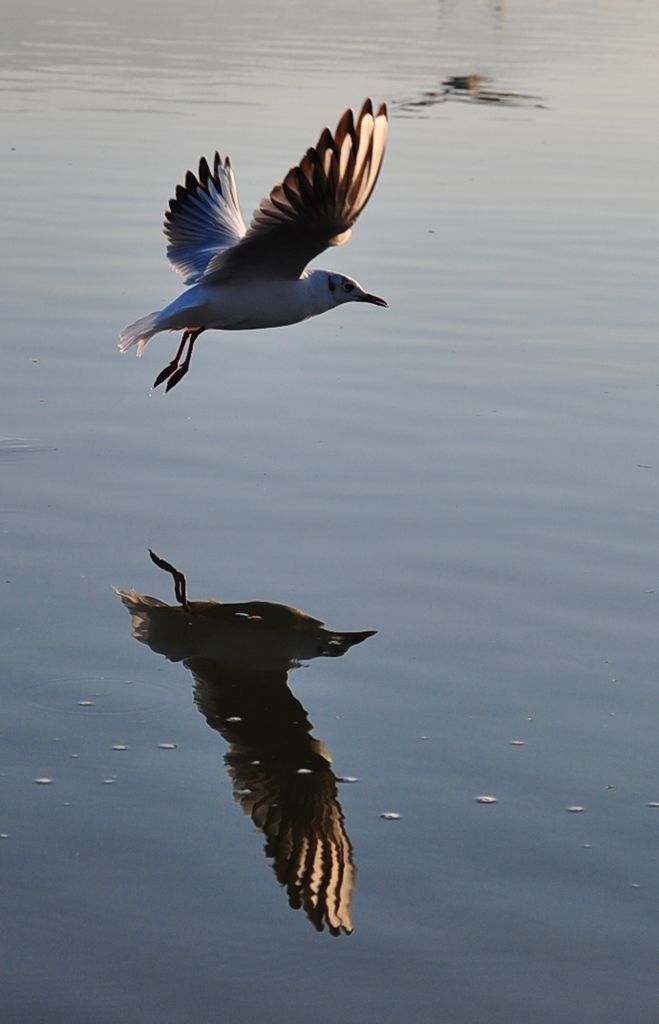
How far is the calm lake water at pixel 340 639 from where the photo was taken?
3.96 m

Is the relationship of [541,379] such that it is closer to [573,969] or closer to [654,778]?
[654,778]

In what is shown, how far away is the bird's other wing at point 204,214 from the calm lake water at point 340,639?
67 centimetres

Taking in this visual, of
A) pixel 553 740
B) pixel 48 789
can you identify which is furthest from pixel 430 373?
pixel 48 789

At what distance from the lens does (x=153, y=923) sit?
4.00 meters

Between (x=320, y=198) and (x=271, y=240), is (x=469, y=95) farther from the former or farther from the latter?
(x=320, y=198)

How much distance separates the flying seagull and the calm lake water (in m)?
0.53

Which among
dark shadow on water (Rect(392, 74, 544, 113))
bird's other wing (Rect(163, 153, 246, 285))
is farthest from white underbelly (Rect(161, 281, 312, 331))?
dark shadow on water (Rect(392, 74, 544, 113))

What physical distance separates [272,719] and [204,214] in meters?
4.18

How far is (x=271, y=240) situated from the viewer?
719 cm

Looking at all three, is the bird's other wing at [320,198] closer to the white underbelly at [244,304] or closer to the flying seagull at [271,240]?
the flying seagull at [271,240]

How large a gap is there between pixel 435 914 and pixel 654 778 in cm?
96

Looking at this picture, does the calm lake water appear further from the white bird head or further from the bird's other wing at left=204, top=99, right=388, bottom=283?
the bird's other wing at left=204, top=99, right=388, bottom=283

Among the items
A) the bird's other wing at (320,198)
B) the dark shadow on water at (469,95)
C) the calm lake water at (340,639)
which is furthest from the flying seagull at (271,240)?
the dark shadow on water at (469,95)

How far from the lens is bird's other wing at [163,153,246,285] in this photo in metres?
8.74
